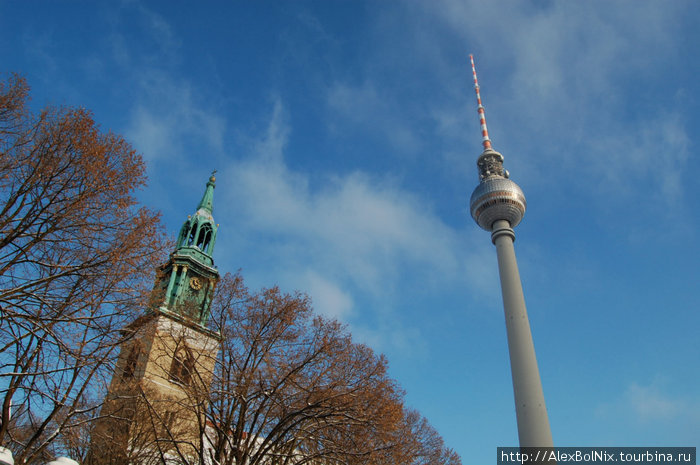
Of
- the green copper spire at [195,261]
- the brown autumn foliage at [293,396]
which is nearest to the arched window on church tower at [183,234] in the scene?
the green copper spire at [195,261]

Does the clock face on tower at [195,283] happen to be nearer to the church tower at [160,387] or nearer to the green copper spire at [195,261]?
the green copper spire at [195,261]

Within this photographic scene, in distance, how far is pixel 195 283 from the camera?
4194cm

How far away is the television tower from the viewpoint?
1510 inches

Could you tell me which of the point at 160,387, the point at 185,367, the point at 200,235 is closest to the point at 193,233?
the point at 200,235

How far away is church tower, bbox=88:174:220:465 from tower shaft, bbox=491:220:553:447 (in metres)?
27.0

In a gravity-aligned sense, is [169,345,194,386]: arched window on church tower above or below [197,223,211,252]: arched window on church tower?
below

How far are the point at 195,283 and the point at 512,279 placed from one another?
3130 cm

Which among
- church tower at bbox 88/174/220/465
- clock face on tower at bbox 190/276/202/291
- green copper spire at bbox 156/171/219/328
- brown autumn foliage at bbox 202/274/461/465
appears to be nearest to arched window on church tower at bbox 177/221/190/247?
green copper spire at bbox 156/171/219/328

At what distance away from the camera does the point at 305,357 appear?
1761 centimetres

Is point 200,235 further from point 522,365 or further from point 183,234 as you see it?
point 522,365

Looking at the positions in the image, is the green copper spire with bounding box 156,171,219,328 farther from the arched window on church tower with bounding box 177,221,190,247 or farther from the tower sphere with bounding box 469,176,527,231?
the tower sphere with bounding box 469,176,527,231

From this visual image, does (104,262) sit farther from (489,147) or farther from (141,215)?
(489,147)

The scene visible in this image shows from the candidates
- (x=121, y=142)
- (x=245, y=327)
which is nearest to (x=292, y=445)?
(x=245, y=327)

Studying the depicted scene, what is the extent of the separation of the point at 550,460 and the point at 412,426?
46.4ft
